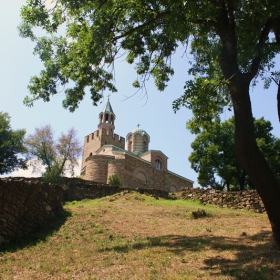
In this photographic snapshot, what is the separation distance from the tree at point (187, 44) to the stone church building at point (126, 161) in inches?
741

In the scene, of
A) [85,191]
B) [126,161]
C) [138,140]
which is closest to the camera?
[85,191]

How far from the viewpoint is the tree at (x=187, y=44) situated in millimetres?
6633

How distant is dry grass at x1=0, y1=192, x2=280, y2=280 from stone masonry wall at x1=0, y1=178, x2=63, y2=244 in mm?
346

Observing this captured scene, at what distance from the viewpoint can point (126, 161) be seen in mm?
29562

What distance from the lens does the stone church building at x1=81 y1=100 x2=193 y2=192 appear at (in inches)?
1139

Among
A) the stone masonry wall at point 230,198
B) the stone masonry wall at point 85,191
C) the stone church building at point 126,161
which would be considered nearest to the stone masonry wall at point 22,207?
the stone masonry wall at point 85,191

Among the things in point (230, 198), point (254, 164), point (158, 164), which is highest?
point (158, 164)

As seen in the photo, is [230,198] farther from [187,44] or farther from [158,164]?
[158,164]

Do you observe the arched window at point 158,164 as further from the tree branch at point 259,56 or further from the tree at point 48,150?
the tree branch at point 259,56

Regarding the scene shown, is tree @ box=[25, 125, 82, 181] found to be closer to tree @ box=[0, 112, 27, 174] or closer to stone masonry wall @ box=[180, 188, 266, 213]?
tree @ box=[0, 112, 27, 174]

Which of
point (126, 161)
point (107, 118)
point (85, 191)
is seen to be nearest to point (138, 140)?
point (107, 118)

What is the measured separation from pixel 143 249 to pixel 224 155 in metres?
18.8

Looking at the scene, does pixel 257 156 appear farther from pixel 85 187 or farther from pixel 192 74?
pixel 85 187

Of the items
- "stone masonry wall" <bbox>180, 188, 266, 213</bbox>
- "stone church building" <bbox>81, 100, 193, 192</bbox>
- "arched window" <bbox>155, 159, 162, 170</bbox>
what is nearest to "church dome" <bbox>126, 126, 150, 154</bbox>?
"stone church building" <bbox>81, 100, 193, 192</bbox>
